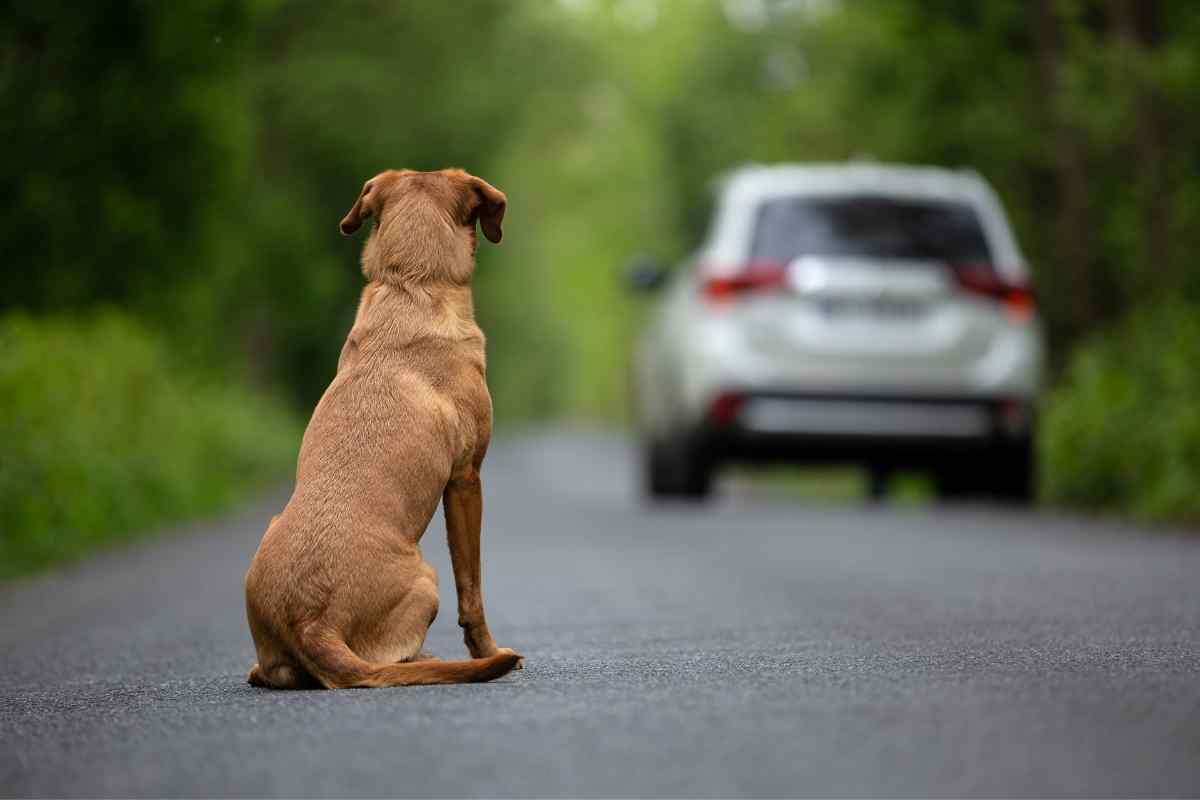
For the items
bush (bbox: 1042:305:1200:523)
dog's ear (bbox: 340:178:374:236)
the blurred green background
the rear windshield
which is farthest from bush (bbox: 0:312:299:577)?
bush (bbox: 1042:305:1200:523)

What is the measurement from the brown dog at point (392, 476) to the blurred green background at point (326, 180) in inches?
211

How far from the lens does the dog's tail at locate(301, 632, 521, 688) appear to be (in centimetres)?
475

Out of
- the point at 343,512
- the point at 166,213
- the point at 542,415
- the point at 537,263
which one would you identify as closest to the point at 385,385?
the point at 343,512

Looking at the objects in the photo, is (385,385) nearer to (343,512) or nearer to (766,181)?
(343,512)

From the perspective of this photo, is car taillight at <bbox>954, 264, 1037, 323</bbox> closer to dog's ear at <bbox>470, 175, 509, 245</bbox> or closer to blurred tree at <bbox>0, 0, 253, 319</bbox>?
blurred tree at <bbox>0, 0, 253, 319</bbox>

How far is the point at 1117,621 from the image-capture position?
6.33 metres

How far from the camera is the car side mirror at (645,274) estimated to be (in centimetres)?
1378

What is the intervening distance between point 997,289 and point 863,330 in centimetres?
95

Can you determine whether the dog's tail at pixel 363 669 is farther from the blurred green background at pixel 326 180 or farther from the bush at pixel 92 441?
the blurred green background at pixel 326 180

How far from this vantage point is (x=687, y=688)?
4.75m

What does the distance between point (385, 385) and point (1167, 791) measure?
8.22 ft

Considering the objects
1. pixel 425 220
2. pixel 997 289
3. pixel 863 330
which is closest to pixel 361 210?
pixel 425 220

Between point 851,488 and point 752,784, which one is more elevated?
point 752,784

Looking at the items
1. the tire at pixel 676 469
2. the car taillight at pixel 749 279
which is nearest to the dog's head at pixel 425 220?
the car taillight at pixel 749 279
